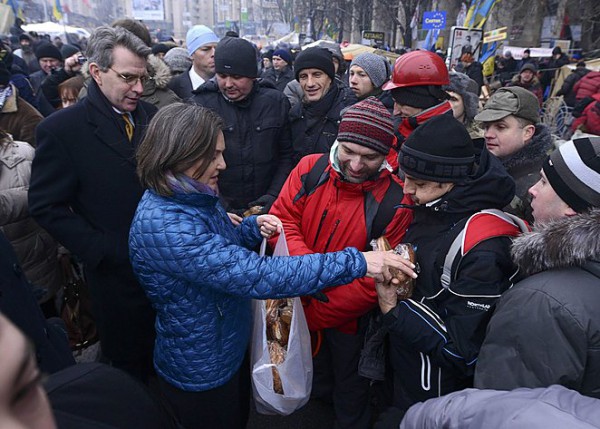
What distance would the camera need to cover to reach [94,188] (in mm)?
2326

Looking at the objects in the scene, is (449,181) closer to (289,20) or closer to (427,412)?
(427,412)

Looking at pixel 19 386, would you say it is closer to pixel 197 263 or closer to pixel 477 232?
pixel 197 263

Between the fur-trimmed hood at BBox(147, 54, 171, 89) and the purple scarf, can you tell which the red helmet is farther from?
the fur-trimmed hood at BBox(147, 54, 171, 89)

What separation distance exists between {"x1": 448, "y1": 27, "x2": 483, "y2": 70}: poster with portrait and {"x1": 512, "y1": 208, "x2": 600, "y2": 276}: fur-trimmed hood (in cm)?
1320

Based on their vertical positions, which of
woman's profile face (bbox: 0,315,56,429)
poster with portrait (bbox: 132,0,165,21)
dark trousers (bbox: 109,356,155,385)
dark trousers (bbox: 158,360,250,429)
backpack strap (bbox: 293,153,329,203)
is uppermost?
poster with portrait (bbox: 132,0,165,21)

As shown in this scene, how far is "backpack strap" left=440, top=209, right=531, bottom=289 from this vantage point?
5.50 ft

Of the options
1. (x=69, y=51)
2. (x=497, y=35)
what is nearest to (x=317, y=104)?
(x=69, y=51)

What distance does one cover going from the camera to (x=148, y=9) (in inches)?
1905

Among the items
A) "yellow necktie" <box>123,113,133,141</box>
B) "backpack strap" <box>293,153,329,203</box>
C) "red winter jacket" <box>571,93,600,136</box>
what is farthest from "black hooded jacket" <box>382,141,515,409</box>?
"red winter jacket" <box>571,93,600,136</box>

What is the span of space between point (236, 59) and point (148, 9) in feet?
175

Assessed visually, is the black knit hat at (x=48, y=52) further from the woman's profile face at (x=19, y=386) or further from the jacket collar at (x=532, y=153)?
the woman's profile face at (x=19, y=386)

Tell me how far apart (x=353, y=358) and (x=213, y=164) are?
1418 millimetres

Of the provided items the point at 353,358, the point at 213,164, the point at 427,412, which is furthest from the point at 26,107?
the point at 427,412

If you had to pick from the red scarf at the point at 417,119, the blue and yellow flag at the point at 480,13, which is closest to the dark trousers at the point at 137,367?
the red scarf at the point at 417,119
